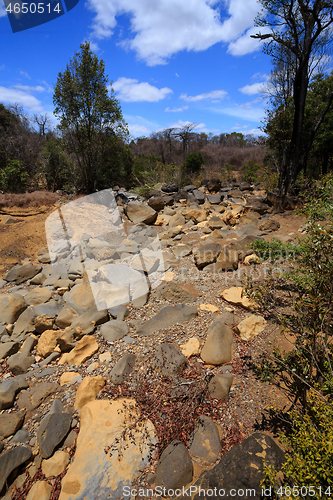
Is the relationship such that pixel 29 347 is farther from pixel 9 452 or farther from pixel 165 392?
pixel 165 392

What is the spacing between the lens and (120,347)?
311 centimetres

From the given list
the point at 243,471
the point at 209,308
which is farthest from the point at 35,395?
the point at 209,308

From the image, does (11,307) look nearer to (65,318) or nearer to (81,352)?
(65,318)

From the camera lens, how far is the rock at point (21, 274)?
16.8ft

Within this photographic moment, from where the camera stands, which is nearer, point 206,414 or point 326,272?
point 326,272

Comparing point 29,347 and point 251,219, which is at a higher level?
point 251,219

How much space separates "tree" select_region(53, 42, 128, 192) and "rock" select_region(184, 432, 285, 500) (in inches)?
431

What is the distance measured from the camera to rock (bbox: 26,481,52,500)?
185 cm

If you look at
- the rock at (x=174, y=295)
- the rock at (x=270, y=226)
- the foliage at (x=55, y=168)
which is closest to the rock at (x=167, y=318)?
the rock at (x=174, y=295)

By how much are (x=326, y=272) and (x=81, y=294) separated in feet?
10.8

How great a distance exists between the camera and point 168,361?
8.80 ft

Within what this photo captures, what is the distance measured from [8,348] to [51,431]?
1499mm

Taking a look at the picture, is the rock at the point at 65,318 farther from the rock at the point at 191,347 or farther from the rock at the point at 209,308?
the rock at the point at 209,308

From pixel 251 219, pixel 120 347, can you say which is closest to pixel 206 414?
pixel 120 347
